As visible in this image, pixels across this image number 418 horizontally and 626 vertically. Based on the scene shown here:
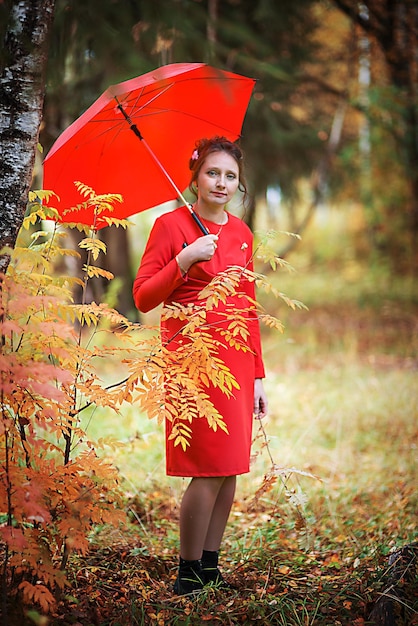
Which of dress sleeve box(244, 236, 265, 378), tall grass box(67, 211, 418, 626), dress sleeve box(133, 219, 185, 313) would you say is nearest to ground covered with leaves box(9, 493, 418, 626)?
tall grass box(67, 211, 418, 626)

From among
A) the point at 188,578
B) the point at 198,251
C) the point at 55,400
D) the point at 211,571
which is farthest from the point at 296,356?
the point at 55,400

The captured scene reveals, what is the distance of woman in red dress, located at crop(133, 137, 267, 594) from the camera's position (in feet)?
8.28

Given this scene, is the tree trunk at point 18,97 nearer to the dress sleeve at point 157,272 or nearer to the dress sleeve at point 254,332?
the dress sleeve at point 157,272

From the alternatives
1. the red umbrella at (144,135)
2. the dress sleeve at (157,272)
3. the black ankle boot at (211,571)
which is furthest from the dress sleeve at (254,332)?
the black ankle boot at (211,571)

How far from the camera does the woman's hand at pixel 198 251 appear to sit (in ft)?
7.93

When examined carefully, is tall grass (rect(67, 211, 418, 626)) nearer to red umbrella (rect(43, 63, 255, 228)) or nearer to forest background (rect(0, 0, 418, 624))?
forest background (rect(0, 0, 418, 624))

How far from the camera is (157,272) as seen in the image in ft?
8.39

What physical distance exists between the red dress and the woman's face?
0.11m

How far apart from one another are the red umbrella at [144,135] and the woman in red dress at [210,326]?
0.18m

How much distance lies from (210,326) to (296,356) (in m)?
5.73

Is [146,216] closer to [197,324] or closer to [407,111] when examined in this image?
[407,111]

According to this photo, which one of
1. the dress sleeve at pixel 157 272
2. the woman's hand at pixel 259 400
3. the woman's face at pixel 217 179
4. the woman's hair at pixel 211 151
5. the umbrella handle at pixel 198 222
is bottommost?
the woman's hand at pixel 259 400

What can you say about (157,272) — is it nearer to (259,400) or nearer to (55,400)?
(55,400)

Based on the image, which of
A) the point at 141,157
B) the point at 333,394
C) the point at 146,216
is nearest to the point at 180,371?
the point at 141,157
